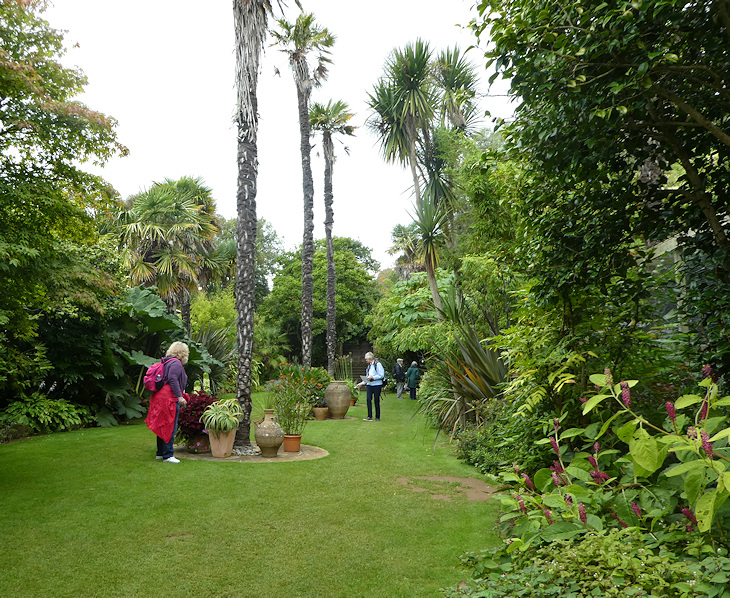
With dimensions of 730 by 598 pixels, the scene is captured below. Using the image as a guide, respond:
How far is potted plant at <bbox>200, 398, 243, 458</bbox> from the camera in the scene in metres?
7.50

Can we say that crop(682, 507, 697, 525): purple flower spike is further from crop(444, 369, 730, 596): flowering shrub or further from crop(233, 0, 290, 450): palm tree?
crop(233, 0, 290, 450): palm tree

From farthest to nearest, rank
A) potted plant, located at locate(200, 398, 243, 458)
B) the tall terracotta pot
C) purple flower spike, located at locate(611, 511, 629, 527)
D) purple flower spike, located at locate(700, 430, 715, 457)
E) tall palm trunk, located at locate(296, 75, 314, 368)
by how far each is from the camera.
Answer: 1. tall palm trunk, located at locate(296, 75, 314, 368)
2. the tall terracotta pot
3. potted plant, located at locate(200, 398, 243, 458)
4. purple flower spike, located at locate(611, 511, 629, 527)
5. purple flower spike, located at locate(700, 430, 715, 457)

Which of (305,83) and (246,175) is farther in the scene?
(305,83)

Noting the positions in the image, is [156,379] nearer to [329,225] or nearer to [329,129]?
[329,225]

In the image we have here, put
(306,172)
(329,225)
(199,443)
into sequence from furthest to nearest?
(329,225) < (306,172) < (199,443)

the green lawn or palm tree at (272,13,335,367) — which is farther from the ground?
palm tree at (272,13,335,367)

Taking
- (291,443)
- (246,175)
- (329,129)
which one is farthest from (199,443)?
(329,129)

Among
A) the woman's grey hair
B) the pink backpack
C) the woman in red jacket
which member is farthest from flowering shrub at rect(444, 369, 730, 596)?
the woman's grey hair

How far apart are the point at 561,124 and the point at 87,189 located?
18.4ft

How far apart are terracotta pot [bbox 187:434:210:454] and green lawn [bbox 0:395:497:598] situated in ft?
1.90

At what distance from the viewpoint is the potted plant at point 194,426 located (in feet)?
25.5

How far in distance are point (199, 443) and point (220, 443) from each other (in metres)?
0.60

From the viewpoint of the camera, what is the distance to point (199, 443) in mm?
7926

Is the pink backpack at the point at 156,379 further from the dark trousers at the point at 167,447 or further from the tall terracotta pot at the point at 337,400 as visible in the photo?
the tall terracotta pot at the point at 337,400
